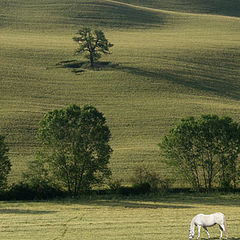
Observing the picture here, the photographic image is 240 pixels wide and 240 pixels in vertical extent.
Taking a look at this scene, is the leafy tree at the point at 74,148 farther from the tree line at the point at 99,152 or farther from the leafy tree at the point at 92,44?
the leafy tree at the point at 92,44

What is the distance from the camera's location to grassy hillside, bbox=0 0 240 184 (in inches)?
2127

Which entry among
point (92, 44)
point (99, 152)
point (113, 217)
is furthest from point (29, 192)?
point (92, 44)

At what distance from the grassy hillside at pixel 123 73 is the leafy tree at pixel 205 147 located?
17.0ft

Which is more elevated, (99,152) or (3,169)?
(99,152)

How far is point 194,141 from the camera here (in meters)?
38.8

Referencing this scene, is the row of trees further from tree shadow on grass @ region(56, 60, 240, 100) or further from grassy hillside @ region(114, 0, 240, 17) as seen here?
grassy hillside @ region(114, 0, 240, 17)

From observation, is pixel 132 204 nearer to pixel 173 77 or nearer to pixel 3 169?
pixel 3 169

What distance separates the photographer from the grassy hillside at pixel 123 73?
177ft

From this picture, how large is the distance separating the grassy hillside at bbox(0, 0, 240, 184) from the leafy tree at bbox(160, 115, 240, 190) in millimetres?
5194

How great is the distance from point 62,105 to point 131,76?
17.0 metres

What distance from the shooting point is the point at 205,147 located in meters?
38.3

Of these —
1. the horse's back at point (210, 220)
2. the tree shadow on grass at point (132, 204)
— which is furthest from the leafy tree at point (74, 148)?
the horse's back at point (210, 220)

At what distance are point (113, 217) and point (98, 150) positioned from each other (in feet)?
45.2

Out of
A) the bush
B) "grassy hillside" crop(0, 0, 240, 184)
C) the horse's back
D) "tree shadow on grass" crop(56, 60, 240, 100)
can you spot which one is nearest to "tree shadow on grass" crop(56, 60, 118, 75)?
"tree shadow on grass" crop(56, 60, 240, 100)
